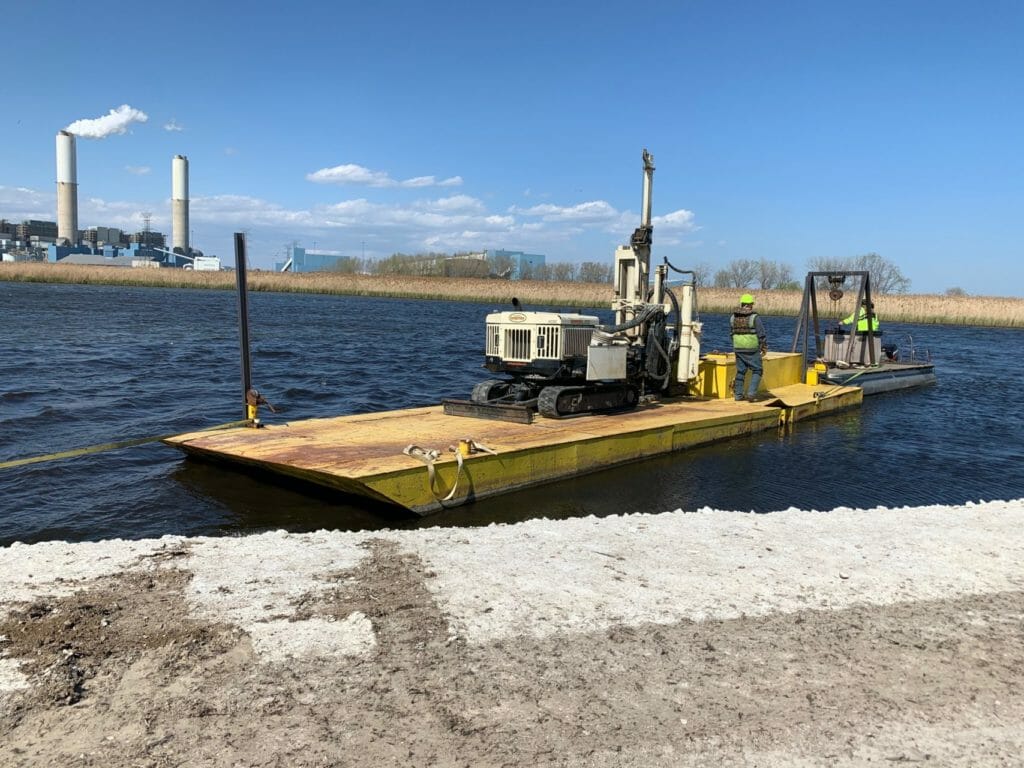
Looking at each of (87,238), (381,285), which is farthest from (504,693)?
(87,238)

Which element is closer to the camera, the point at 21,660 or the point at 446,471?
the point at 21,660

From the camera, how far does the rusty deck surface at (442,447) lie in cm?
738

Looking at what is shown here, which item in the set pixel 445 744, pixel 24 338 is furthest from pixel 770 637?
pixel 24 338

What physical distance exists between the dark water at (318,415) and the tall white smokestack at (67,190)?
121909 millimetres

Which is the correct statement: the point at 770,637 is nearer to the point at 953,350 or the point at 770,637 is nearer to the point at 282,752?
the point at 282,752

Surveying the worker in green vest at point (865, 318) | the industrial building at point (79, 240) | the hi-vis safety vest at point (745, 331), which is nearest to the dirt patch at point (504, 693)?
the hi-vis safety vest at point (745, 331)

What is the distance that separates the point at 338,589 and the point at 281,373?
640 inches

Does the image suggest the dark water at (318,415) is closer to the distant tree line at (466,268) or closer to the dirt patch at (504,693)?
the dirt patch at (504,693)

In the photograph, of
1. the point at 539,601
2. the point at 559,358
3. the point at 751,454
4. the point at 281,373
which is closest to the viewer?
the point at 539,601

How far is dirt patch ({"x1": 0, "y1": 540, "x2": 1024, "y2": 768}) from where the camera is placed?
304 cm

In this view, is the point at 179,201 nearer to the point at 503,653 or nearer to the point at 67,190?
the point at 67,190

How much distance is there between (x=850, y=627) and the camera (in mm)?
4328

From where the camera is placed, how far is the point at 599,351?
34.9ft

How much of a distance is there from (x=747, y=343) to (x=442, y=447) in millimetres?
6973
